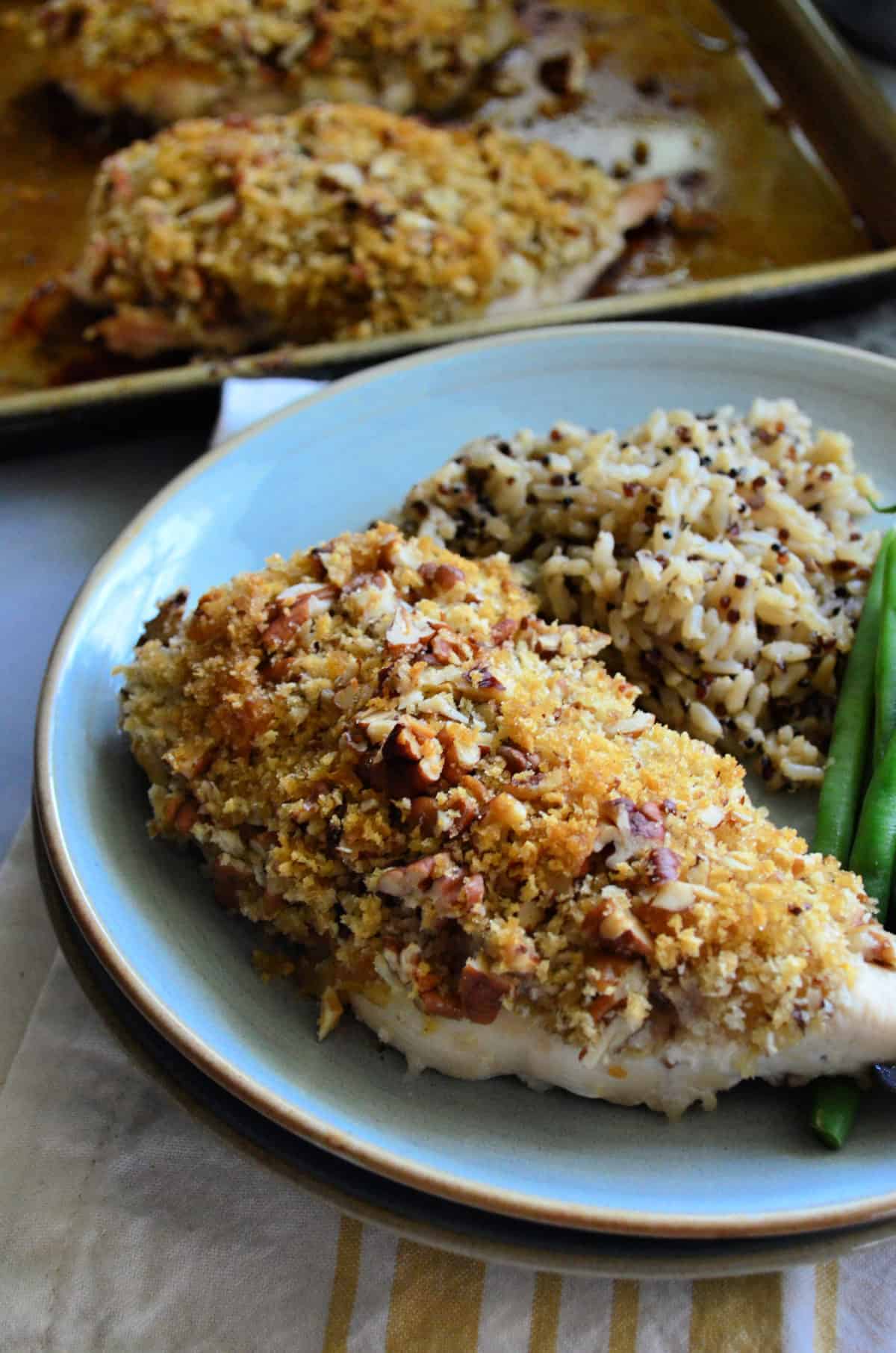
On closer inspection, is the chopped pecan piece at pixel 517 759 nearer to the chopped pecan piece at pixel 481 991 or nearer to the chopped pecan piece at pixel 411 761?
the chopped pecan piece at pixel 411 761

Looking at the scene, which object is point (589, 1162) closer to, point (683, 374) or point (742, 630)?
point (742, 630)

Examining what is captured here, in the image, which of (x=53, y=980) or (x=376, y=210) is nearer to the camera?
(x=53, y=980)

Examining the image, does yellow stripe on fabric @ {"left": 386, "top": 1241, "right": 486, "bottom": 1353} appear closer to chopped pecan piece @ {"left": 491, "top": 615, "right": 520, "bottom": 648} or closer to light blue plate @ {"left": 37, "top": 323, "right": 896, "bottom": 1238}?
light blue plate @ {"left": 37, "top": 323, "right": 896, "bottom": 1238}

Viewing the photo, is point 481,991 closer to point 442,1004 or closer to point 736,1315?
point 442,1004

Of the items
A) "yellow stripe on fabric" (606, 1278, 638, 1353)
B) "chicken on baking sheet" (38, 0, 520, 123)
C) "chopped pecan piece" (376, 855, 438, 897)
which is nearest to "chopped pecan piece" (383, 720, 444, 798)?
"chopped pecan piece" (376, 855, 438, 897)

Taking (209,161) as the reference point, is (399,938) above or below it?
below

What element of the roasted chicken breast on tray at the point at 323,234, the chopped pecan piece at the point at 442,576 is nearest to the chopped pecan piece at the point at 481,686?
the chopped pecan piece at the point at 442,576

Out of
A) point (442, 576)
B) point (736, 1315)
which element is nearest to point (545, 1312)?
point (736, 1315)

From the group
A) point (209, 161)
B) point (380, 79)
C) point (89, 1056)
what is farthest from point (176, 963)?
point (380, 79)
